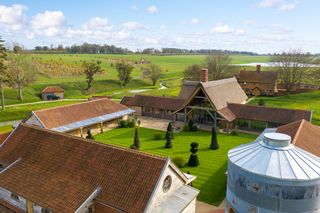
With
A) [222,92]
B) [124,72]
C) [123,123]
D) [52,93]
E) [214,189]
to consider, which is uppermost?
[124,72]

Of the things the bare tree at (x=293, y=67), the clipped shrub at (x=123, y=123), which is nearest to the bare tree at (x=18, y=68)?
the clipped shrub at (x=123, y=123)

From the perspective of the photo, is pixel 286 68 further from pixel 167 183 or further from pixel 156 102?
pixel 167 183

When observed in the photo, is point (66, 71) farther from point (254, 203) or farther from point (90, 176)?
point (254, 203)

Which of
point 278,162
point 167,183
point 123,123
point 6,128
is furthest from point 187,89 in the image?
point 278,162

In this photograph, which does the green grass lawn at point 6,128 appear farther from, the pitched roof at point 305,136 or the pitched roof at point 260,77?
the pitched roof at point 260,77

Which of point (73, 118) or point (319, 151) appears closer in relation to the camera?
point (319, 151)

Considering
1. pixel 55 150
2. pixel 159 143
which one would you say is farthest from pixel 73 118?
pixel 55 150
